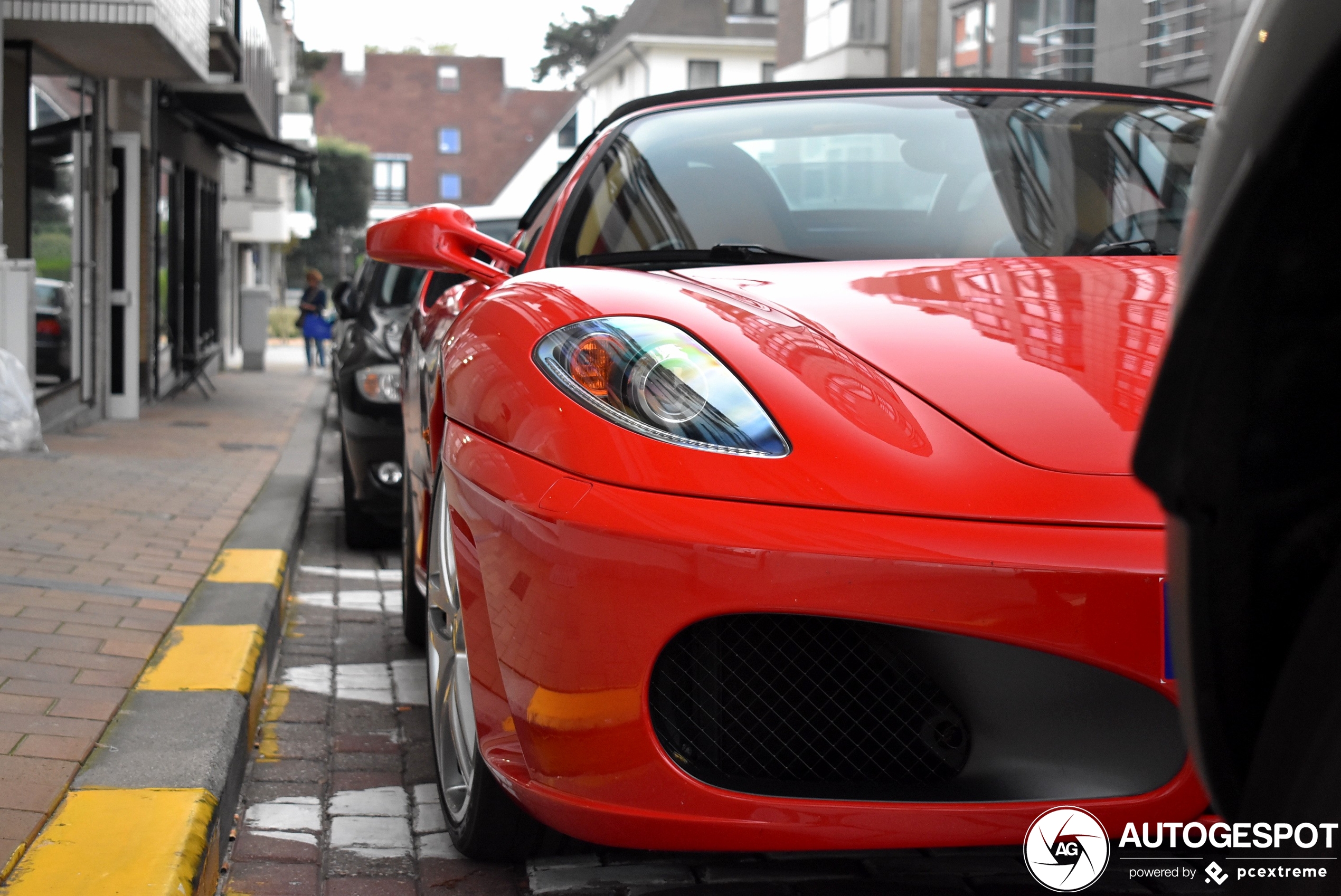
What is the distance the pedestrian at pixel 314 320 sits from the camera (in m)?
23.8

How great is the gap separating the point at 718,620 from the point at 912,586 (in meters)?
0.29

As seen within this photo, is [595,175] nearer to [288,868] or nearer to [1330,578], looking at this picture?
[288,868]

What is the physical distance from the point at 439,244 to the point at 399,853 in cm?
125

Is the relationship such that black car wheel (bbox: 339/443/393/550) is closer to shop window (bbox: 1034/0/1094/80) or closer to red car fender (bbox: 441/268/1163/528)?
red car fender (bbox: 441/268/1163/528)

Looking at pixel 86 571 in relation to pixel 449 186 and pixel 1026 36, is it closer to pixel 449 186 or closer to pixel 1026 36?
pixel 1026 36

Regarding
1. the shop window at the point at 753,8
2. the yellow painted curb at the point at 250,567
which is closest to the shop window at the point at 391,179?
the shop window at the point at 753,8

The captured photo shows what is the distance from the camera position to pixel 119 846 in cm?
241

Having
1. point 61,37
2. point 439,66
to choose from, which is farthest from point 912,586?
point 439,66

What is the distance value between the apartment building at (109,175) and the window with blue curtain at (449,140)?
2005 inches

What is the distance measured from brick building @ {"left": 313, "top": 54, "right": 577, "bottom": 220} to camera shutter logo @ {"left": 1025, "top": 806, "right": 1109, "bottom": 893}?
68039 millimetres

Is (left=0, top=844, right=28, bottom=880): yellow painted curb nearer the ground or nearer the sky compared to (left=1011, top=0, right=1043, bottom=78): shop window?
nearer the ground

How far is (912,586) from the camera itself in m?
1.85

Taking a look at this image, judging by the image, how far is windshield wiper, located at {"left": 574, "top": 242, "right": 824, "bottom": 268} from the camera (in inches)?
114
